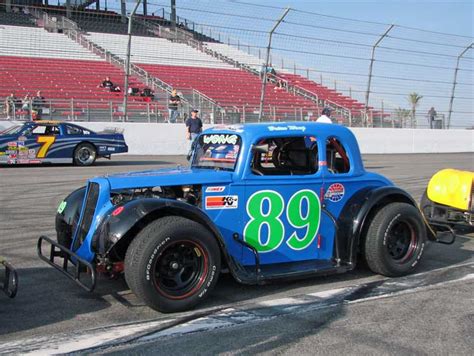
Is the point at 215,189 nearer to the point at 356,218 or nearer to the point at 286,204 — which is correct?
the point at 286,204

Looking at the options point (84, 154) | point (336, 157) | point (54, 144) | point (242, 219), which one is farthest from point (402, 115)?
point (242, 219)

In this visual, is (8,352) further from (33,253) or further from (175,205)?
(33,253)

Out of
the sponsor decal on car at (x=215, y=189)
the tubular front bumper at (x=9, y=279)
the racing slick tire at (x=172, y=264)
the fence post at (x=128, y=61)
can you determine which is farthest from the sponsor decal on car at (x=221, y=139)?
the fence post at (x=128, y=61)

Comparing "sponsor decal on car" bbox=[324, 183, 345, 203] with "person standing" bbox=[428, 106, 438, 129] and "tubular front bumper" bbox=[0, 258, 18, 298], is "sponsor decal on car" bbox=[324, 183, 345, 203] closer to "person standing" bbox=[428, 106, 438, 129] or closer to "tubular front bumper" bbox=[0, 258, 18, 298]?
"tubular front bumper" bbox=[0, 258, 18, 298]

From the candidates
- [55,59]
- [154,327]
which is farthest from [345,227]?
[55,59]

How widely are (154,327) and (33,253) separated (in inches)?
105

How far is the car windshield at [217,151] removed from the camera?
17.0 feet

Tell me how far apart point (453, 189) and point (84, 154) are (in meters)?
11.6

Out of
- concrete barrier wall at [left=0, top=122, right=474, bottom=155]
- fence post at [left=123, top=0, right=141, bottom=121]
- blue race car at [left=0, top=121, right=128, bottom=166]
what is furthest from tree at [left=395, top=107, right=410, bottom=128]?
blue race car at [left=0, top=121, right=128, bottom=166]

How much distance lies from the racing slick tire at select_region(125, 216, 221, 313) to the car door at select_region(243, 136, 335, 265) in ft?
1.68

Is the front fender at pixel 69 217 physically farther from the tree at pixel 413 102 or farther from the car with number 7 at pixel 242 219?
the tree at pixel 413 102

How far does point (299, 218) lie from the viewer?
514 cm

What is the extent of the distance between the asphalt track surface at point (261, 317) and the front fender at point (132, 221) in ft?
1.64

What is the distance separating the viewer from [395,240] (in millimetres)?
5648
